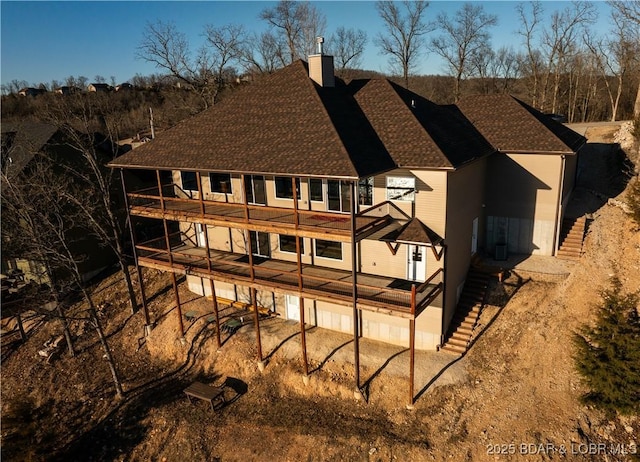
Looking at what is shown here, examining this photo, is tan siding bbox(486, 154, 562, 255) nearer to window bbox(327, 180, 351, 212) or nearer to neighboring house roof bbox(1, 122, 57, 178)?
window bbox(327, 180, 351, 212)

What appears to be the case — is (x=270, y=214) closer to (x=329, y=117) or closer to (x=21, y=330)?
(x=329, y=117)

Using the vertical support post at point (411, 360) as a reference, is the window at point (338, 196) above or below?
above

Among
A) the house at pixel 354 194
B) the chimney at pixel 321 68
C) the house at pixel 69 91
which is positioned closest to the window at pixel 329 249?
the house at pixel 354 194

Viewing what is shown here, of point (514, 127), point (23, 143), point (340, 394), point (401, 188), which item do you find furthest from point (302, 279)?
point (23, 143)

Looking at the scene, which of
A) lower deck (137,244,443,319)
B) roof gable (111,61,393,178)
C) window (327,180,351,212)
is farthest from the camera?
window (327,180,351,212)

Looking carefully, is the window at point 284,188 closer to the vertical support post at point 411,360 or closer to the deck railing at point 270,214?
the deck railing at point 270,214

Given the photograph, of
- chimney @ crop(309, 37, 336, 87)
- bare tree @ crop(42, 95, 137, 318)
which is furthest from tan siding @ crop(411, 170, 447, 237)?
bare tree @ crop(42, 95, 137, 318)
